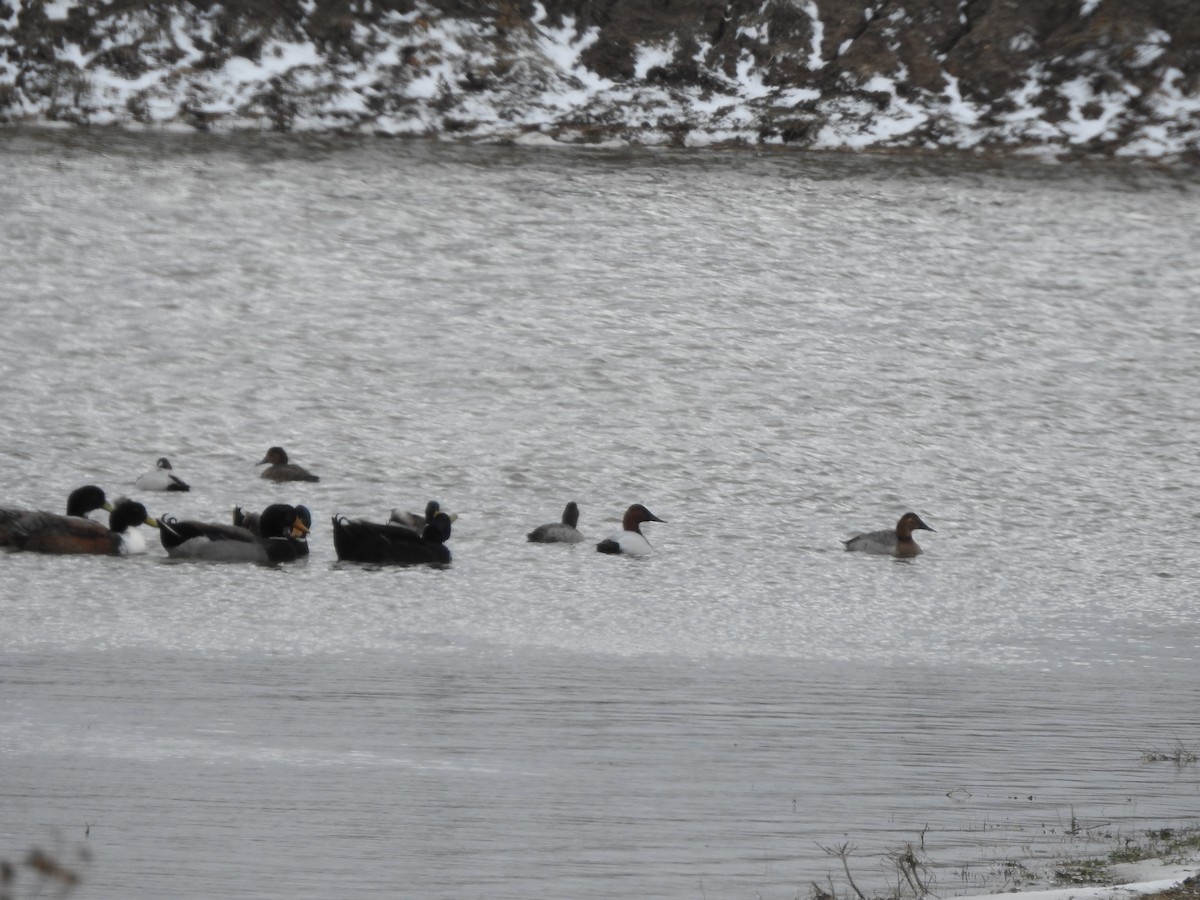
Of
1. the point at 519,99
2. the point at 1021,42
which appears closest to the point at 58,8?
the point at 519,99

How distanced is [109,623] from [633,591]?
4151 millimetres

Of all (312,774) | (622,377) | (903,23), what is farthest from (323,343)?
(903,23)

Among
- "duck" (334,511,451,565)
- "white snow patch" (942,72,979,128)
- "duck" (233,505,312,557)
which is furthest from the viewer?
"white snow patch" (942,72,979,128)

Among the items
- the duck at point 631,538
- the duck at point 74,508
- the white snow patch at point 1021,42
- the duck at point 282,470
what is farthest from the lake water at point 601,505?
the white snow patch at point 1021,42

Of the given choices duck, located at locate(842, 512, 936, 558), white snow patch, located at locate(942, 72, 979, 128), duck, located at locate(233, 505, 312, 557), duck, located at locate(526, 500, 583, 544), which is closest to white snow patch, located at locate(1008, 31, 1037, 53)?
white snow patch, located at locate(942, 72, 979, 128)

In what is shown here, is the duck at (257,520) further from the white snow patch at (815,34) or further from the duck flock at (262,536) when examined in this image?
the white snow patch at (815,34)

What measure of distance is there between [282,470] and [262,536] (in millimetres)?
2749

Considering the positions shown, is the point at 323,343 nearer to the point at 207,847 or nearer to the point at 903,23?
the point at 207,847

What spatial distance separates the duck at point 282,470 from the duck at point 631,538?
3.74m

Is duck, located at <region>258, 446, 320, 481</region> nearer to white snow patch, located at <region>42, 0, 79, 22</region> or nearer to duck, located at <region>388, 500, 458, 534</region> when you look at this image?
duck, located at <region>388, 500, 458, 534</region>

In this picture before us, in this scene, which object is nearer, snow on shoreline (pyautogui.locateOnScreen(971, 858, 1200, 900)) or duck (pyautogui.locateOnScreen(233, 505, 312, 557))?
snow on shoreline (pyautogui.locateOnScreen(971, 858, 1200, 900))

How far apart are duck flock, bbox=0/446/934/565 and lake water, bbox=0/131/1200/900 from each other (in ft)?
0.98

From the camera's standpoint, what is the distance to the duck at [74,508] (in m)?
14.0

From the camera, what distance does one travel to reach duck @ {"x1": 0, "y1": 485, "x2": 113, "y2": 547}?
13961 mm
